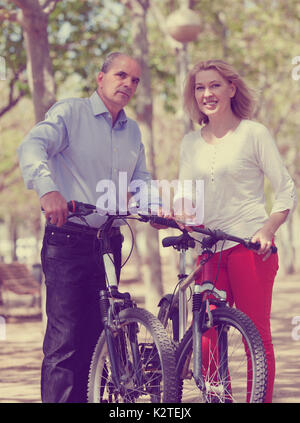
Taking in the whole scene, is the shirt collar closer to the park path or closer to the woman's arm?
Answer: the woman's arm

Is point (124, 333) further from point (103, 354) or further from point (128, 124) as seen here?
point (128, 124)

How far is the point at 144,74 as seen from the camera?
43.1 feet

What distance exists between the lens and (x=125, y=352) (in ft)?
13.5

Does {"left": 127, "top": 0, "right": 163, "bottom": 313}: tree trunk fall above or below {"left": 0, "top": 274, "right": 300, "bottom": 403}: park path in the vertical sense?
above

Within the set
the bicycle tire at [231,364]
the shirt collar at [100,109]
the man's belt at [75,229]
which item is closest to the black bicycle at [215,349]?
the bicycle tire at [231,364]

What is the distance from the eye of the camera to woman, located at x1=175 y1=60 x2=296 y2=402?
175 inches

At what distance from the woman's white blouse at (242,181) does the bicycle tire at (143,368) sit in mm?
833

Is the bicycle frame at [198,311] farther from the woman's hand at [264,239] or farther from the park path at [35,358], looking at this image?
the park path at [35,358]

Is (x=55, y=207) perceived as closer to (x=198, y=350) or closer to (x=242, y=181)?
(x=198, y=350)

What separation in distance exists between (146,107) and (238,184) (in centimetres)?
899

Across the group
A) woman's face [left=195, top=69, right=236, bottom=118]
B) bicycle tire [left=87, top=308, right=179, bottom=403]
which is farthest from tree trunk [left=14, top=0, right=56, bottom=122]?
bicycle tire [left=87, top=308, right=179, bottom=403]

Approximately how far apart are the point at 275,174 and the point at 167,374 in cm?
135

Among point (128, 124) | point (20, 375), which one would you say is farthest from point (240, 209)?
point (20, 375)

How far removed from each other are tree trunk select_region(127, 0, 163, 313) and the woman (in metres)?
8.55
